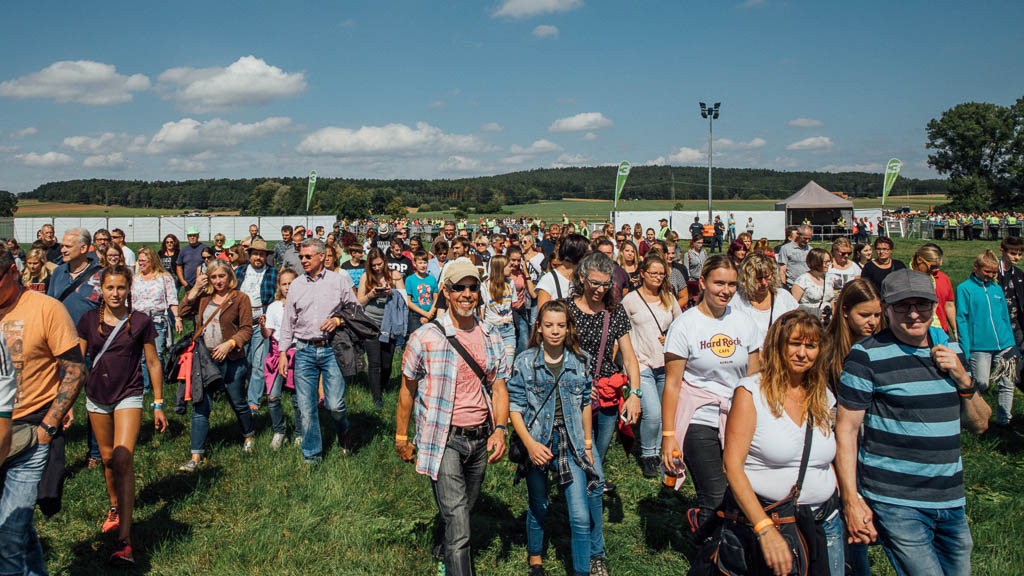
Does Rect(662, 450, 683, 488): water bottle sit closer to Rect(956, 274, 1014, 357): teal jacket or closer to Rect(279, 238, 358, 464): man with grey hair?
Rect(279, 238, 358, 464): man with grey hair

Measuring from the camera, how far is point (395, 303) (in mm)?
8016

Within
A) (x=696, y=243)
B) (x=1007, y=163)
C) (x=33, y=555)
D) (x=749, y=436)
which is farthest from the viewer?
(x=1007, y=163)

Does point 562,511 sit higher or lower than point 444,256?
lower

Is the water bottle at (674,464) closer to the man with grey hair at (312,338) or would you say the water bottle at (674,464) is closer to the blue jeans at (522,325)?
the man with grey hair at (312,338)

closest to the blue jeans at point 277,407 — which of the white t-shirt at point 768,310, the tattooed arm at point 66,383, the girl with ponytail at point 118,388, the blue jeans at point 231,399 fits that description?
the blue jeans at point 231,399

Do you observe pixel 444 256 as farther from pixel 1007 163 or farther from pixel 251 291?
pixel 1007 163

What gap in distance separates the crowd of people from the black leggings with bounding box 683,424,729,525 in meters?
0.02

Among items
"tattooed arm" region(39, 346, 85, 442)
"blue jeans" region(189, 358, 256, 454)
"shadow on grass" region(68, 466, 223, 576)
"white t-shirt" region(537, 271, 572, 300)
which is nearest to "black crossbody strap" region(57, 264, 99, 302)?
"blue jeans" region(189, 358, 256, 454)

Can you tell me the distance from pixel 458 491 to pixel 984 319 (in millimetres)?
6034

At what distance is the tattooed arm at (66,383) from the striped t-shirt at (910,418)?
402cm

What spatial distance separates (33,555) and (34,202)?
406 ft

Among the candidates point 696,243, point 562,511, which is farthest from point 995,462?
point 696,243

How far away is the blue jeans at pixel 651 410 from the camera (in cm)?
558

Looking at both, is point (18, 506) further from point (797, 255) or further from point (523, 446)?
point (797, 255)
